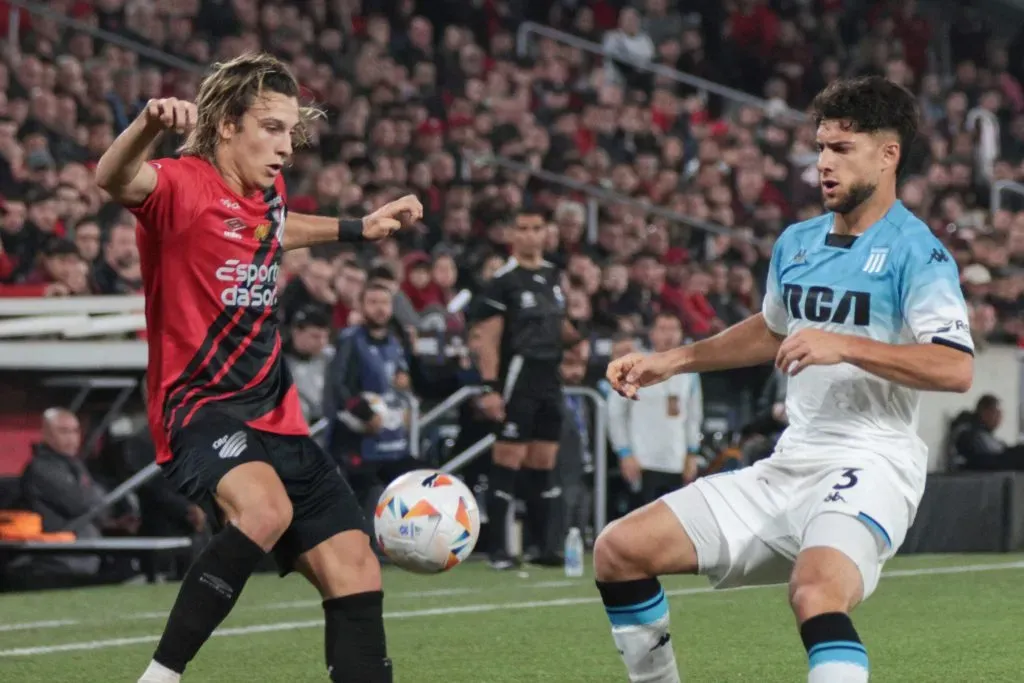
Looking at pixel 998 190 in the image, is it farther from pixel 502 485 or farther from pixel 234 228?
pixel 234 228

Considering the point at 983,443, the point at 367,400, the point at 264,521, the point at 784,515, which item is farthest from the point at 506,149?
the point at 784,515

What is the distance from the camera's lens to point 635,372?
18.3ft

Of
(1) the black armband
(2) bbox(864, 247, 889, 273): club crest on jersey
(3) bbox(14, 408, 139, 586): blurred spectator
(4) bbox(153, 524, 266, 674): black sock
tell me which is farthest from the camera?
(3) bbox(14, 408, 139, 586): blurred spectator

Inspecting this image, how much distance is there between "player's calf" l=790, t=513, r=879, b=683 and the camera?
181 inches

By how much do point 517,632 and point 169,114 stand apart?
422cm

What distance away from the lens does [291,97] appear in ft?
19.0

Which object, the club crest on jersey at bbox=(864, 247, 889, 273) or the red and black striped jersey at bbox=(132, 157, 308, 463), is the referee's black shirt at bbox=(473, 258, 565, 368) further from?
the club crest on jersey at bbox=(864, 247, 889, 273)

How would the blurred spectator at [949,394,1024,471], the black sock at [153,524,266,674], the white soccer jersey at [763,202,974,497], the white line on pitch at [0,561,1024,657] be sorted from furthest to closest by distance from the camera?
1. the blurred spectator at [949,394,1024,471]
2. the white line on pitch at [0,561,1024,657]
3. the black sock at [153,524,266,674]
4. the white soccer jersey at [763,202,974,497]

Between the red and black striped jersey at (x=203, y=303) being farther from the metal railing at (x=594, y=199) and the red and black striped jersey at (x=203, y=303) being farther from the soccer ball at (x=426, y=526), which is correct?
the metal railing at (x=594, y=199)

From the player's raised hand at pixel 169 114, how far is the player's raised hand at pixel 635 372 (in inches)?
57.7

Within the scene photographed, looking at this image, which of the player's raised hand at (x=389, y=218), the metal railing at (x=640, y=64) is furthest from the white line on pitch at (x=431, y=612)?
the metal railing at (x=640, y=64)

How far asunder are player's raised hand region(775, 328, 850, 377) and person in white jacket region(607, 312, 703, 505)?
8484 millimetres

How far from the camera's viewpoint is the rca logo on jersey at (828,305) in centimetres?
516

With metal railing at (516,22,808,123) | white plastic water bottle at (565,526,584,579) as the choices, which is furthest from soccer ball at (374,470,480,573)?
metal railing at (516,22,808,123)
